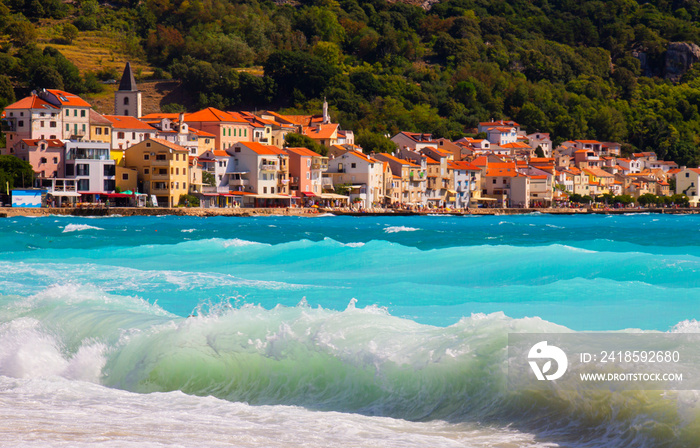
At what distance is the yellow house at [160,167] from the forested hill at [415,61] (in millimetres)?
28543

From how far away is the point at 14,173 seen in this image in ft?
213

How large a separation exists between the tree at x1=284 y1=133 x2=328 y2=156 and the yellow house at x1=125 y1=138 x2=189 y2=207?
54.0 feet

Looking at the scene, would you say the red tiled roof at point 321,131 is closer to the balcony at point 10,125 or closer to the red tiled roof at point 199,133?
the red tiled roof at point 199,133

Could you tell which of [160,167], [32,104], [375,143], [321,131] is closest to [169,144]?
[160,167]

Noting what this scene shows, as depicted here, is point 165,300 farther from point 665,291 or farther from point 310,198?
point 310,198

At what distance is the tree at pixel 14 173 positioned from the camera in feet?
210

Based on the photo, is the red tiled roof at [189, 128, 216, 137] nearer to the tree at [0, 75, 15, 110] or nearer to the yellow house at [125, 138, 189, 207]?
the yellow house at [125, 138, 189, 207]

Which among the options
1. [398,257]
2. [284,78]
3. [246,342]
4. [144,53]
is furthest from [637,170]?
[246,342]

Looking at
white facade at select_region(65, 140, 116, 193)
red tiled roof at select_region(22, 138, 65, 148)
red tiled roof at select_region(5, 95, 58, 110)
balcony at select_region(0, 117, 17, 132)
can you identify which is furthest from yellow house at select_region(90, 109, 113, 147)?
balcony at select_region(0, 117, 17, 132)

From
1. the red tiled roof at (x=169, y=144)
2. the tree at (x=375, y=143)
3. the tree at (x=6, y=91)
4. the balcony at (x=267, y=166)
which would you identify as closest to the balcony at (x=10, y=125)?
the red tiled roof at (x=169, y=144)

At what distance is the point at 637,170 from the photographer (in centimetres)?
11750

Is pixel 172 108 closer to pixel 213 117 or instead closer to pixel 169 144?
pixel 213 117

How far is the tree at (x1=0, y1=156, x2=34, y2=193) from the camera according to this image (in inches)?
2517

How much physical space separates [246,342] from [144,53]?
133 m
